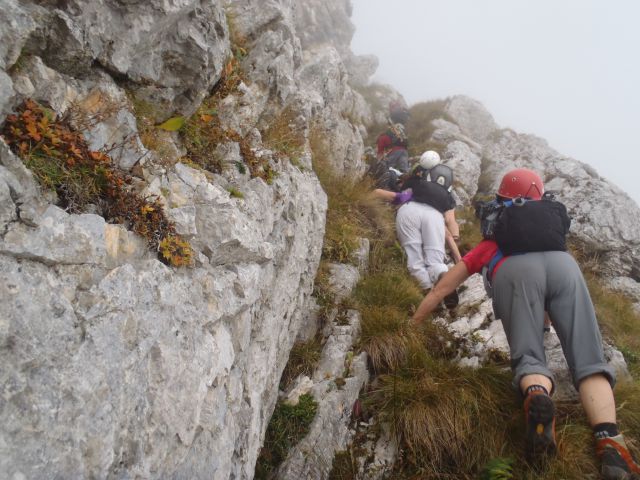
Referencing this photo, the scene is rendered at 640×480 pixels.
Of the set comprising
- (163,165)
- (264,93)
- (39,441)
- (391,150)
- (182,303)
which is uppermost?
(391,150)

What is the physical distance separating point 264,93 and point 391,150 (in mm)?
6744

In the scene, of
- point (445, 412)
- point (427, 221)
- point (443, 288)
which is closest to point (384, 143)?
point (427, 221)

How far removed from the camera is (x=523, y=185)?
5.19 metres

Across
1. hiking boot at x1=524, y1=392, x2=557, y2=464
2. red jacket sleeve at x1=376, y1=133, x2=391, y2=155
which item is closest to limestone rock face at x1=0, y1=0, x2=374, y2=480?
hiking boot at x1=524, y1=392, x2=557, y2=464

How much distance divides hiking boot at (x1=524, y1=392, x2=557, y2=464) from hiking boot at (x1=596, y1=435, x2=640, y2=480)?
0.45 metres

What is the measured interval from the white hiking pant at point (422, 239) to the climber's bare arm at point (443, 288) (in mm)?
1629

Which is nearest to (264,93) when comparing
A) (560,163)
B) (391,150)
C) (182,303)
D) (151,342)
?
(182,303)

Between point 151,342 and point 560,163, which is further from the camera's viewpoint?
point 560,163

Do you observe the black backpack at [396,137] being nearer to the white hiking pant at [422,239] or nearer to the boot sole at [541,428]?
the white hiking pant at [422,239]

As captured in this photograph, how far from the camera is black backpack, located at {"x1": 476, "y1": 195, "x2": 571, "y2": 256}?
4.50 metres

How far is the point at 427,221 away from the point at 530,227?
10.4 feet

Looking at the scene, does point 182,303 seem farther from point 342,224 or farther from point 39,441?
point 342,224

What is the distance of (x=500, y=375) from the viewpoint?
179 inches

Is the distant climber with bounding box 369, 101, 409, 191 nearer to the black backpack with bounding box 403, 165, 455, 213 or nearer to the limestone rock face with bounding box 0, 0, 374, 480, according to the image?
the black backpack with bounding box 403, 165, 455, 213
